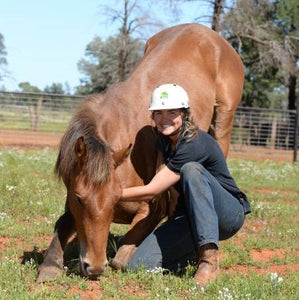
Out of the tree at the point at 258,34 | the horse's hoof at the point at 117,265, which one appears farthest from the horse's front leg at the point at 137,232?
the tree at the point at 258,34

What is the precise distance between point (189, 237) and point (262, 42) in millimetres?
21458

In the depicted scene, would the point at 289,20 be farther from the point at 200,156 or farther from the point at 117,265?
the point at 117,265

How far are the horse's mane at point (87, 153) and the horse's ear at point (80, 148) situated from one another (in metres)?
0.03

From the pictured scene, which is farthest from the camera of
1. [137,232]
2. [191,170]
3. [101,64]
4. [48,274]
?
[101,64]

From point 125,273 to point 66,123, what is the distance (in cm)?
1700

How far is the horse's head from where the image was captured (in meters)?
3.75

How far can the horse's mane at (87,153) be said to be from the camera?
378 centimetres

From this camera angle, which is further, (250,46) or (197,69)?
(250,46)

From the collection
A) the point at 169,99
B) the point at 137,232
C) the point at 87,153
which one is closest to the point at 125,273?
the point at 137,232

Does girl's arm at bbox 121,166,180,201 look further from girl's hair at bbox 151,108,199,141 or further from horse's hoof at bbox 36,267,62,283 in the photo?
horse's hoof at bbox 36,267,62,283

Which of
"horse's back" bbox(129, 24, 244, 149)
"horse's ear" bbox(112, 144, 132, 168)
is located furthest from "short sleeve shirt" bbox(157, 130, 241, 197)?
"horse's back" bbox(129, 24, 244, 149)

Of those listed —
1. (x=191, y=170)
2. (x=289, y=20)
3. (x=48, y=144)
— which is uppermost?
(x=289, y=20)

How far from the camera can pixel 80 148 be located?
387 centimetres

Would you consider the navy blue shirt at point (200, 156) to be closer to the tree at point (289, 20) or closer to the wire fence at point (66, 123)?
the wire fence at point (66, 123)
